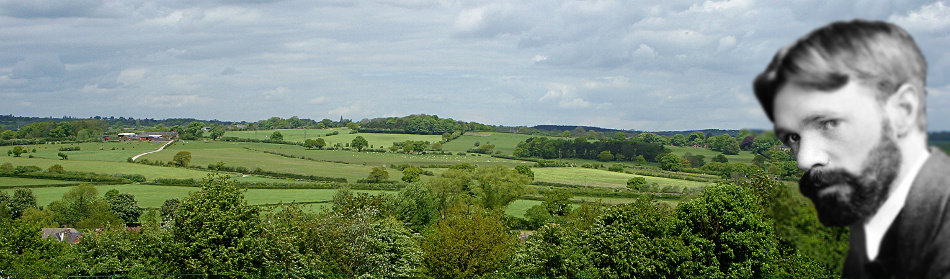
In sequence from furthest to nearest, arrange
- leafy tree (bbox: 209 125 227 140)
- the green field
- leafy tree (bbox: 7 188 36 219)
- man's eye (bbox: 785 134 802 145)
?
1. leafy tree (bbox: 209 125 227 140)
2. the green field
3. leafy tree (bbox: 7 188 36 219)
4. man's eye (bbox: 785 134 802 145)

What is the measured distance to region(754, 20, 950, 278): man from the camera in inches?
143

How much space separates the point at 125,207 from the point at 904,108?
82.2m

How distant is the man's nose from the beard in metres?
0.07

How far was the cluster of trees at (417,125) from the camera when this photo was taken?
173 metres

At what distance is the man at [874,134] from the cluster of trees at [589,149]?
11669 cm

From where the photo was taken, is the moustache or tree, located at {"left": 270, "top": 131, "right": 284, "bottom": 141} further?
tree, located at {"left": 270, "top": 131, "right": 284, "bottom": 141}

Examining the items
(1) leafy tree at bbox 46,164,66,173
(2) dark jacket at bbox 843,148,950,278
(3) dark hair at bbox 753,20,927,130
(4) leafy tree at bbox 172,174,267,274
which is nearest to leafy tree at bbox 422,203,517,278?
(4) leafy tree at bbox 172,174,267,274

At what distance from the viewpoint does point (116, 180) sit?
9031 cm

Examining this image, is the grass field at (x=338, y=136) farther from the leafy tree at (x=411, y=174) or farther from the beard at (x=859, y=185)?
the beard at (x=859, y=185)

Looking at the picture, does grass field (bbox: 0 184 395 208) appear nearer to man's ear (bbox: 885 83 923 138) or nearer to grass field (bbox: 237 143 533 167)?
grass field (bbox: 237 143 533 167)

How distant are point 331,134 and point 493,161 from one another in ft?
161

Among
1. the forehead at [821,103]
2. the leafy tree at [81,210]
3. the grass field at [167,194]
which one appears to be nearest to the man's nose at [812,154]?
the forehead at [821,103]

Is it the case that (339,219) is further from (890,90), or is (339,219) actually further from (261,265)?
(890,90)

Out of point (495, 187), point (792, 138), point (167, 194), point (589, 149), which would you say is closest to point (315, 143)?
point (589, 149)
